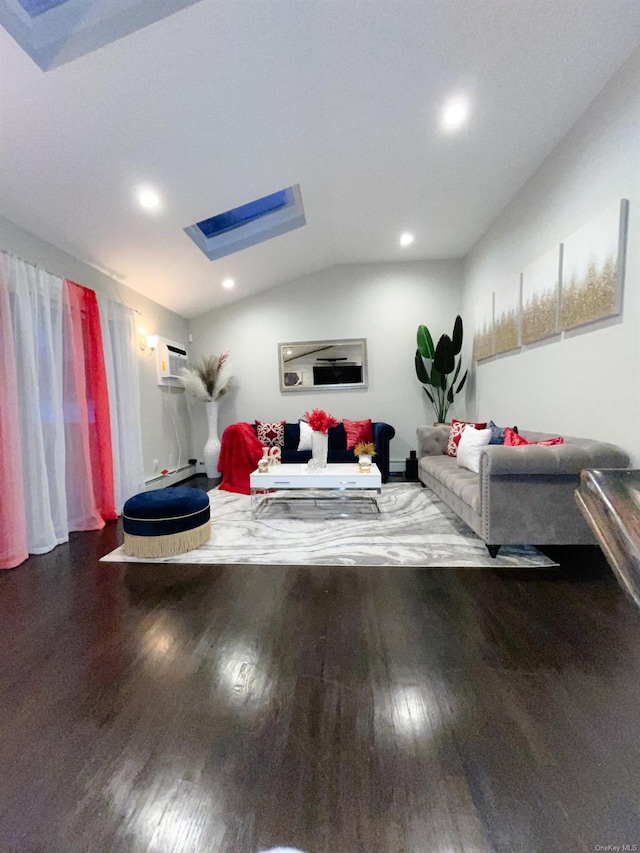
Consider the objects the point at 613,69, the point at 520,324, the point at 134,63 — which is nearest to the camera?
the point at 134,63

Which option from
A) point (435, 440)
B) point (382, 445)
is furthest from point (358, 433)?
point (435, 440)

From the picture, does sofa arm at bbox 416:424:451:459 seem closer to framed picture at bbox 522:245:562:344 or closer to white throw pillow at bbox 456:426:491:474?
white throw pillow at bbox 456:426:491:474

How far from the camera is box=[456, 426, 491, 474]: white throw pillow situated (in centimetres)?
311

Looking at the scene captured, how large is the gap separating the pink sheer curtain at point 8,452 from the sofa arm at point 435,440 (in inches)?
147

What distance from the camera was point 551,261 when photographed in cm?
282

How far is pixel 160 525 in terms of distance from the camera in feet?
8.16

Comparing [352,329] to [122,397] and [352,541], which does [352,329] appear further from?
[352,541]

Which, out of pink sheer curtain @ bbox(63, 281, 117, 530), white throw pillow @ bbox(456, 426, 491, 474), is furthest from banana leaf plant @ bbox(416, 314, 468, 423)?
pink sheer curtain @ bbox(63, 281, 117, 530)

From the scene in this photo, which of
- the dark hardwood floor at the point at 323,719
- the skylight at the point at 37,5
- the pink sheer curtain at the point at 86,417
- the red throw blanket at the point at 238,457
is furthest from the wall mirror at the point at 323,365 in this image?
the skylight at the point at 37,5

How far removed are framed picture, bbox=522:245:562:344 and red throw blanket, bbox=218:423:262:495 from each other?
3.14m

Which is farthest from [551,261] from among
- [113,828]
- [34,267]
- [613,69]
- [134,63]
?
[34,267]

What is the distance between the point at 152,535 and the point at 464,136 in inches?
148

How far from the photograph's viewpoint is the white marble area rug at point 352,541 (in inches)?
93.5

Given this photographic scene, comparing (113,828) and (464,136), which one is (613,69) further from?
(113,828)
